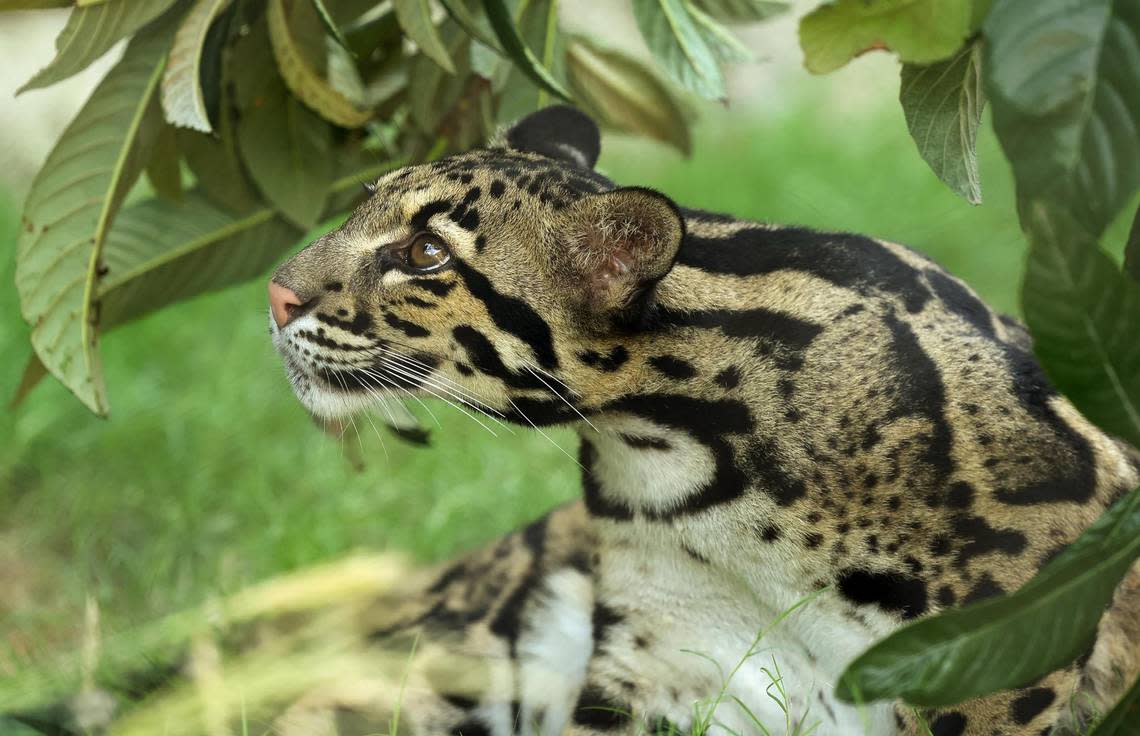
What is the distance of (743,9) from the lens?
11.1 feet

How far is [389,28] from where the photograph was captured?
3.75 m

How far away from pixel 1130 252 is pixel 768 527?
0.94 meters

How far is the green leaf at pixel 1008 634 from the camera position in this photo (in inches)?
79.8

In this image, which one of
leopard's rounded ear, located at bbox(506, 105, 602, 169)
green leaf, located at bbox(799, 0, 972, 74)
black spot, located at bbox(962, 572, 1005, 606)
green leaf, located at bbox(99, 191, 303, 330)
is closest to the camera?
green leaf, located at bbox(799, 0, 972, 74)

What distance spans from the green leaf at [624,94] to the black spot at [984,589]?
186cm

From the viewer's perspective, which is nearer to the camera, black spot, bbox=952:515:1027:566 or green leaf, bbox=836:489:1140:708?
green leaf, bbox=836:489:1140:708

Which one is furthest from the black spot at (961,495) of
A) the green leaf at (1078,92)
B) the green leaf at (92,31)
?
the green leaf at (92,31)

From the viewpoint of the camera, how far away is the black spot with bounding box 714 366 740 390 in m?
2.84

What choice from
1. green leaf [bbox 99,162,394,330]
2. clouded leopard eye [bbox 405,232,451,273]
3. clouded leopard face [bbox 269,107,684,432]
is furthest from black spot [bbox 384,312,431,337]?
green leaf [bbox 99,162,394,330]

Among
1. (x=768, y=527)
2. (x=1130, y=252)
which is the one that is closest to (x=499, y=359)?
(x=768, y=527)

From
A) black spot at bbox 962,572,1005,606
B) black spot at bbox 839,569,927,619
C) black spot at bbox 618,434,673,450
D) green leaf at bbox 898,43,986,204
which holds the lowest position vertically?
black spot at bbox 839,569,927,619

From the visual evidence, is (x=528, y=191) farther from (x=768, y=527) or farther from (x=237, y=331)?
(x=237, y=331)

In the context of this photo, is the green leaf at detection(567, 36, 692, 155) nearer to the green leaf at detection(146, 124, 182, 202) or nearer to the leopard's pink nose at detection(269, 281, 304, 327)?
the green leaf at detection(146, 124, 182, 202)

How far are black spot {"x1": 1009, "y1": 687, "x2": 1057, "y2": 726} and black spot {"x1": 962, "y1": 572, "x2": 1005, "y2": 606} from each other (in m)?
0.22
